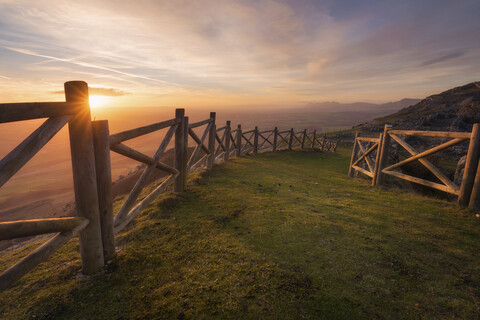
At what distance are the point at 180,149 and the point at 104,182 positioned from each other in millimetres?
2697

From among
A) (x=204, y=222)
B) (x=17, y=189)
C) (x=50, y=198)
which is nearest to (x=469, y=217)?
(x=204, y=222)

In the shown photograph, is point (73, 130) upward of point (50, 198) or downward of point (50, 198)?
upward

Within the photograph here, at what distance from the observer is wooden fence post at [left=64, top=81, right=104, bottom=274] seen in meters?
2.40

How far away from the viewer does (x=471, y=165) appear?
15.4 ft

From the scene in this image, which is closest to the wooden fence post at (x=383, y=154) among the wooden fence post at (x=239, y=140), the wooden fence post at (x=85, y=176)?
the wooden fence post at (x=239, y=140)

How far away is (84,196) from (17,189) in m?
53.7

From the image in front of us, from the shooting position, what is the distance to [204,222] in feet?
13.6

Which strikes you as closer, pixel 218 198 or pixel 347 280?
pixel 347 280

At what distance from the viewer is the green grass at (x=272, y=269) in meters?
2.27

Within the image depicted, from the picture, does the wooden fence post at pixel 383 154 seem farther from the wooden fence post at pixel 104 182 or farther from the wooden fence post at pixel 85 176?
the wooden fence post at pixel 85 176

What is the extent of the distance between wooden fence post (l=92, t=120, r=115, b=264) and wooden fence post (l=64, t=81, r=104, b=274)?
0.44 feet

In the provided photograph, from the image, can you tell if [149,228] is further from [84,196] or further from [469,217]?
[469,217]

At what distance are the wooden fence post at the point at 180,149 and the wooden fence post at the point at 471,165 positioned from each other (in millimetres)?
6529

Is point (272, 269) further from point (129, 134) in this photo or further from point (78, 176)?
point (129, 134)
